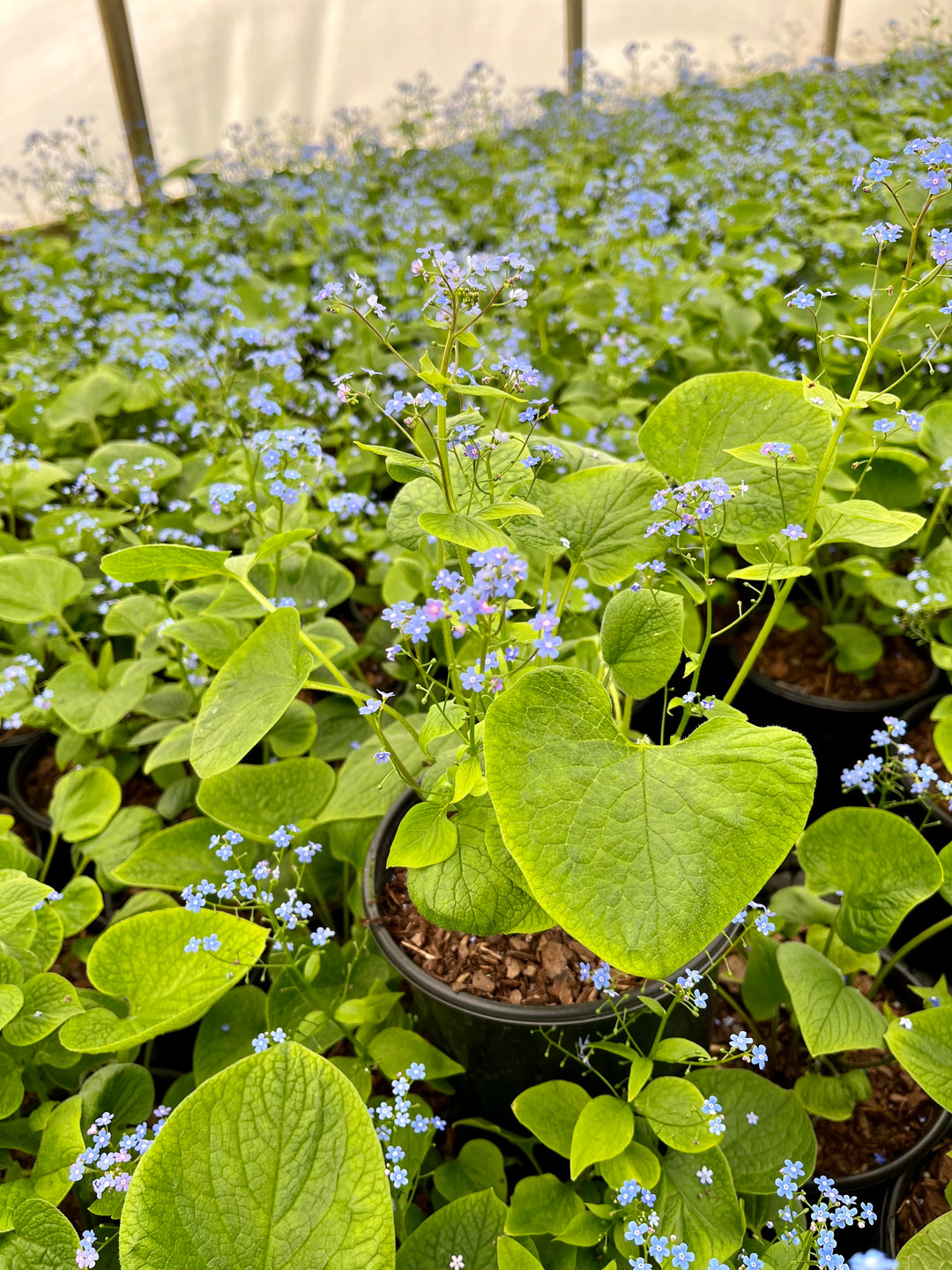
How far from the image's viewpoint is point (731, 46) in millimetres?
8078

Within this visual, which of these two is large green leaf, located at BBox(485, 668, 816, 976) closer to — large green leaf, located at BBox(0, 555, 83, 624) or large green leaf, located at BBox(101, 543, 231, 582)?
large green leaf, located at BBox(101, 543, 231, 582)

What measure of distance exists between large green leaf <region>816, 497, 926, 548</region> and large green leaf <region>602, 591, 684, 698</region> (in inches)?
9.1

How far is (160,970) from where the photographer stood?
4.33 feet

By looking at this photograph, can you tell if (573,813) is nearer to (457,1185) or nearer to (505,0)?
(457,1185)

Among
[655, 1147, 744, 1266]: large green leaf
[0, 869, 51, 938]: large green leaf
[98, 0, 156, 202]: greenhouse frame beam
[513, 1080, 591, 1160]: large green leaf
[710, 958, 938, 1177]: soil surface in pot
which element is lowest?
[710, 958, 938, 1177]: soil surface in pot

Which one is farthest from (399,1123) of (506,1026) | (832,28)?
(832,28)

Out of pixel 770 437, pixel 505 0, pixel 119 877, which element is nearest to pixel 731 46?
pixel 505 0

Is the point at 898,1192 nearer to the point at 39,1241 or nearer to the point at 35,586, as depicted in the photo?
the point at 39,1241

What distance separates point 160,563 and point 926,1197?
1.45 meters

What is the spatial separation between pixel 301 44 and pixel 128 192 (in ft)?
5.11

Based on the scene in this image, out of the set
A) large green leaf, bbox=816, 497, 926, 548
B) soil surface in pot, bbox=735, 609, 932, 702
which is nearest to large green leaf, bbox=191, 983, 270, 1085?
large green leaf, bbox=816, 497, 926, 548

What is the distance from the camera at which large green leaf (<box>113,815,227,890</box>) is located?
150 cm

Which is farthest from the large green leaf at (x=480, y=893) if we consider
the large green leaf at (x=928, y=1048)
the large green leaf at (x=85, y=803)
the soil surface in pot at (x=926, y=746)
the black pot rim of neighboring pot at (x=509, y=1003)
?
the soil surface in pot at (x=926, y=746)

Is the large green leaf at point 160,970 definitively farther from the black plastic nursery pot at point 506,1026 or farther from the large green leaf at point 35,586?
the large green leaf at point 35,586
